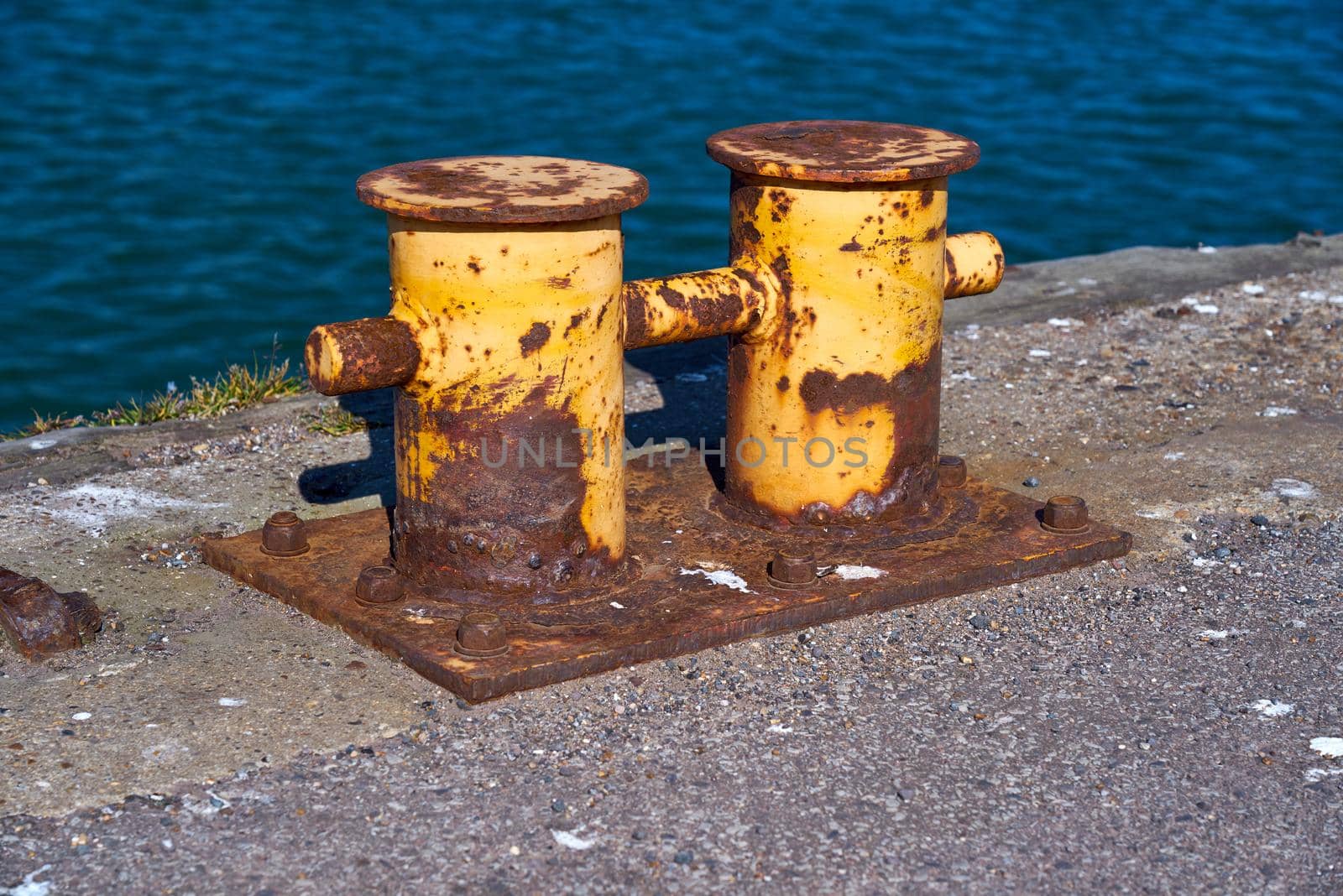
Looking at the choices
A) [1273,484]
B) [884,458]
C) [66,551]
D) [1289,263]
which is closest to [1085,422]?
[1273,484]

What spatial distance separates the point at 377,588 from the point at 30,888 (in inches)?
41.7

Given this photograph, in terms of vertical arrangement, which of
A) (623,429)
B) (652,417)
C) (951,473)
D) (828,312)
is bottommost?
(652,417)

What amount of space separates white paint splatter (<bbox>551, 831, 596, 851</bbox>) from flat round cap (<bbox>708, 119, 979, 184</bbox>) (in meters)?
1.56

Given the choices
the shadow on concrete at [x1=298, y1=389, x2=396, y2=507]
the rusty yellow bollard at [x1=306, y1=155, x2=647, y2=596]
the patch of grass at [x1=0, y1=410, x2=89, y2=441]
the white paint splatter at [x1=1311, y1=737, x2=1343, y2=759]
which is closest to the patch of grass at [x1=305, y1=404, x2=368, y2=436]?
the shadow on concrete at [x1=298, y1=389, x2=396, y2=507]

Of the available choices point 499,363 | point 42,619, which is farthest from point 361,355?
point 42,619

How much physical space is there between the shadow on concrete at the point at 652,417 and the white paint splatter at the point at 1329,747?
167cm

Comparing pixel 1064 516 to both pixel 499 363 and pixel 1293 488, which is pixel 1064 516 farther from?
pixel 499 363

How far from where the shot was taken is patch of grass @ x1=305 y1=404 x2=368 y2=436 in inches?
194

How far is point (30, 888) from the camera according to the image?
2664mm

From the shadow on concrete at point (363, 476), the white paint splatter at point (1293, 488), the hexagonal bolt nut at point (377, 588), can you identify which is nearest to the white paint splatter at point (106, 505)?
the shadow on concrete at point (363, 476)

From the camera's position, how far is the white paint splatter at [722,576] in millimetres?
3707

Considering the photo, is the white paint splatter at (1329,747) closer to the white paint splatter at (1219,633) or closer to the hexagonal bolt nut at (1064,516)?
the white paint splatter at (1219,633)

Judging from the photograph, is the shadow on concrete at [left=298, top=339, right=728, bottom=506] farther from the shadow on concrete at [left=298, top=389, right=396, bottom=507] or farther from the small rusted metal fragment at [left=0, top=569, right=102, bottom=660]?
the small rusted metal fragment at [left=0, top=569, right=102, bottom=660]

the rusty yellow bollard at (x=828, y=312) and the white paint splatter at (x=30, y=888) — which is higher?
the rusty yellow bollard at (x=828, y=312)
